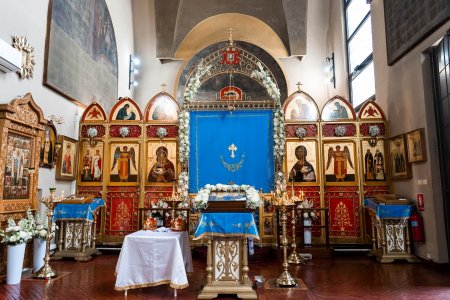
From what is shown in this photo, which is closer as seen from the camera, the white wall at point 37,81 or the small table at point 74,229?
the white wall at point 37,81

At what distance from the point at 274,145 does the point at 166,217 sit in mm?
3219

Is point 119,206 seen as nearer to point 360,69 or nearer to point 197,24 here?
point 360,69

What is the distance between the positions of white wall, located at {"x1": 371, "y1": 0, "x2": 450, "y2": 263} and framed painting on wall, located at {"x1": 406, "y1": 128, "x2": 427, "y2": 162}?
0.32 feet

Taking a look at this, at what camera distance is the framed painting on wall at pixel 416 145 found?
6.97 meters

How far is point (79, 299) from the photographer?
15.4 ft

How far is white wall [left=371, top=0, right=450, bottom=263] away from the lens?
6.64 m

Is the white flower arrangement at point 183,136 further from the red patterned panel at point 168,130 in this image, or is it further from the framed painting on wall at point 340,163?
the framed painting on wall at point 340,163

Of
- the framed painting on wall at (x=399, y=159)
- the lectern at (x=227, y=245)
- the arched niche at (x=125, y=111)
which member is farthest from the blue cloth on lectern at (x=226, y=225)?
the arched niche at (x=125, y=111)

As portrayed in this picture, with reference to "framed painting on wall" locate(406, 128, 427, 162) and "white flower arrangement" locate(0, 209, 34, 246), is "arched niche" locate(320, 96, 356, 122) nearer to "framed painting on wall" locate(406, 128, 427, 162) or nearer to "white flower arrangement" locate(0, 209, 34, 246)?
"framed painting on wall" locate(406, 128, 427, 162)

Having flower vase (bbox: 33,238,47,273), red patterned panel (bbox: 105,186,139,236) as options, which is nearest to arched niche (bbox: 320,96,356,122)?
red patterned panel (bbox: 105,186,139,236)

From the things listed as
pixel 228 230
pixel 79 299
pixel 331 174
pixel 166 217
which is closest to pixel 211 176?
pixel 166 217

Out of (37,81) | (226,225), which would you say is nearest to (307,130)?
(226,225)

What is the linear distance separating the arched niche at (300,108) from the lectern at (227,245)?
4765 mm

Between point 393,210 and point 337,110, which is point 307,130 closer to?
point 337,110
